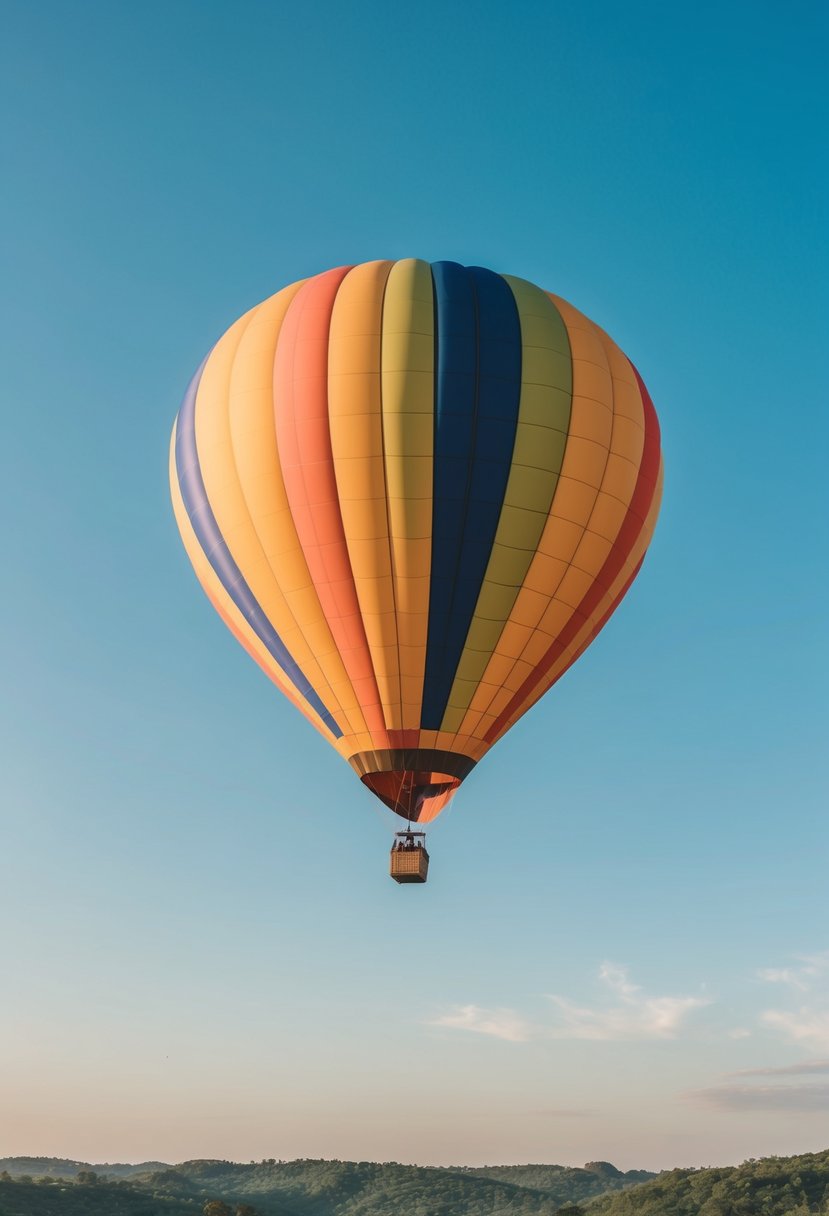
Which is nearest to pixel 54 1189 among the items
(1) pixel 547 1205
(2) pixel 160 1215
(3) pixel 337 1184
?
(2) pixel 160 1215

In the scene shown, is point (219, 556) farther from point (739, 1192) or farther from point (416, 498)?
point (739, 1192)

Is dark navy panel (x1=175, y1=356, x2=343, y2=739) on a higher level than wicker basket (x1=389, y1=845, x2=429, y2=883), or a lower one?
higher

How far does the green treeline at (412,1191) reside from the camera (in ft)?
318

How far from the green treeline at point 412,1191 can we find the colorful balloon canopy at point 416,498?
78918 mm

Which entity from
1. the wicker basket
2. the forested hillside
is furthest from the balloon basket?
the forested hillside

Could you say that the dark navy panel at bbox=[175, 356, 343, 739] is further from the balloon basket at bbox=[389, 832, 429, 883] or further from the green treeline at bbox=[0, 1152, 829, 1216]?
the green treeline at bbox=[0, 1152, 829, 1216]

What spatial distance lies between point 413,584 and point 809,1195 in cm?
8659

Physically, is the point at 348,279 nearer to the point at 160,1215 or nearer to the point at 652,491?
the point at 652,491

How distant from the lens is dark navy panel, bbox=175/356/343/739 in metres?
26.7

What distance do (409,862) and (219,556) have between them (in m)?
7.76

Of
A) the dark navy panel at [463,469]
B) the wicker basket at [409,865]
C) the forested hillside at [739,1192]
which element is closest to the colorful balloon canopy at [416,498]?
the dark navy panel at [463,469]

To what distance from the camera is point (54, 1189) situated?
113m

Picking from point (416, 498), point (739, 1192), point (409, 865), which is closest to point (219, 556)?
point (416, 498)

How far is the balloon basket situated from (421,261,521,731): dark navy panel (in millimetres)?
2452
